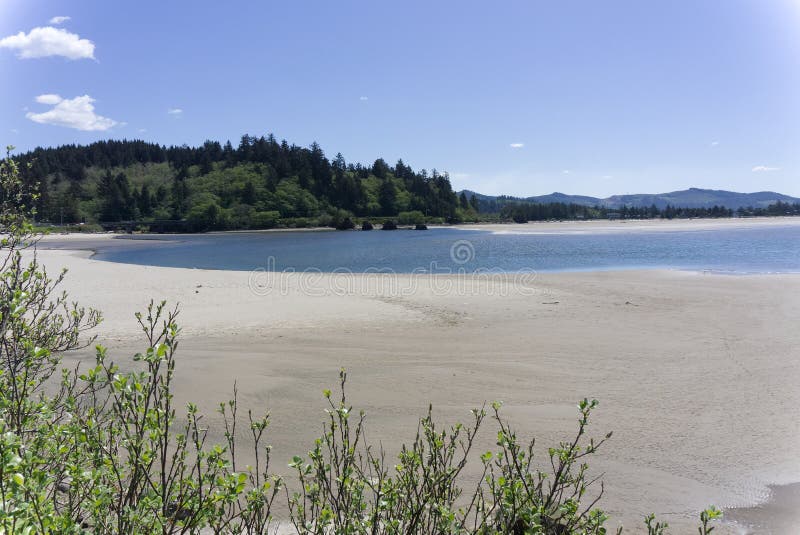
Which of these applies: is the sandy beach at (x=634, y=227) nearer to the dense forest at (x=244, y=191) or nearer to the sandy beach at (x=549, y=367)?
the dense forest at (x=244, y=191)

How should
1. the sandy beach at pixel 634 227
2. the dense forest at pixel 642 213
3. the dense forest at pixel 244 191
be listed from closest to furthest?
the sandy beach at pixel 634 227
the dense forest at pixel 244 191
the dense forest at pixel 642 213

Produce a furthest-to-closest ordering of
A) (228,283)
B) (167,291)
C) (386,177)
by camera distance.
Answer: (386,177)
(228,283)
(167,291)

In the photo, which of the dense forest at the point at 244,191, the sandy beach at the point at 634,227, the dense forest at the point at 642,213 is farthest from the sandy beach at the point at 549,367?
the dense forest at the point at 642,213

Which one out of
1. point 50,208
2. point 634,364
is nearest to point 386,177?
point 50,208

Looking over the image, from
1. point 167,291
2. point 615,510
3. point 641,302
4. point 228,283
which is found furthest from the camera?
point 228,283

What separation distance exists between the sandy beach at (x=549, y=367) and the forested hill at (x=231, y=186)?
11754cm

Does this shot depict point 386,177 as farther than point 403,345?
Yes

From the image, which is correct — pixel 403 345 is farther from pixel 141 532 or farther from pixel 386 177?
pixel 386 177

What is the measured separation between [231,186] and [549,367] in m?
148

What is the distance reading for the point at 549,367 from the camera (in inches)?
366

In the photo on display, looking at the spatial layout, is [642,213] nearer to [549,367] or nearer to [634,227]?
[634,227]

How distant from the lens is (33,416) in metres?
2.46

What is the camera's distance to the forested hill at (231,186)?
131 metres

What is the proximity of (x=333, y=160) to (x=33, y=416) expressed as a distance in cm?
17748
